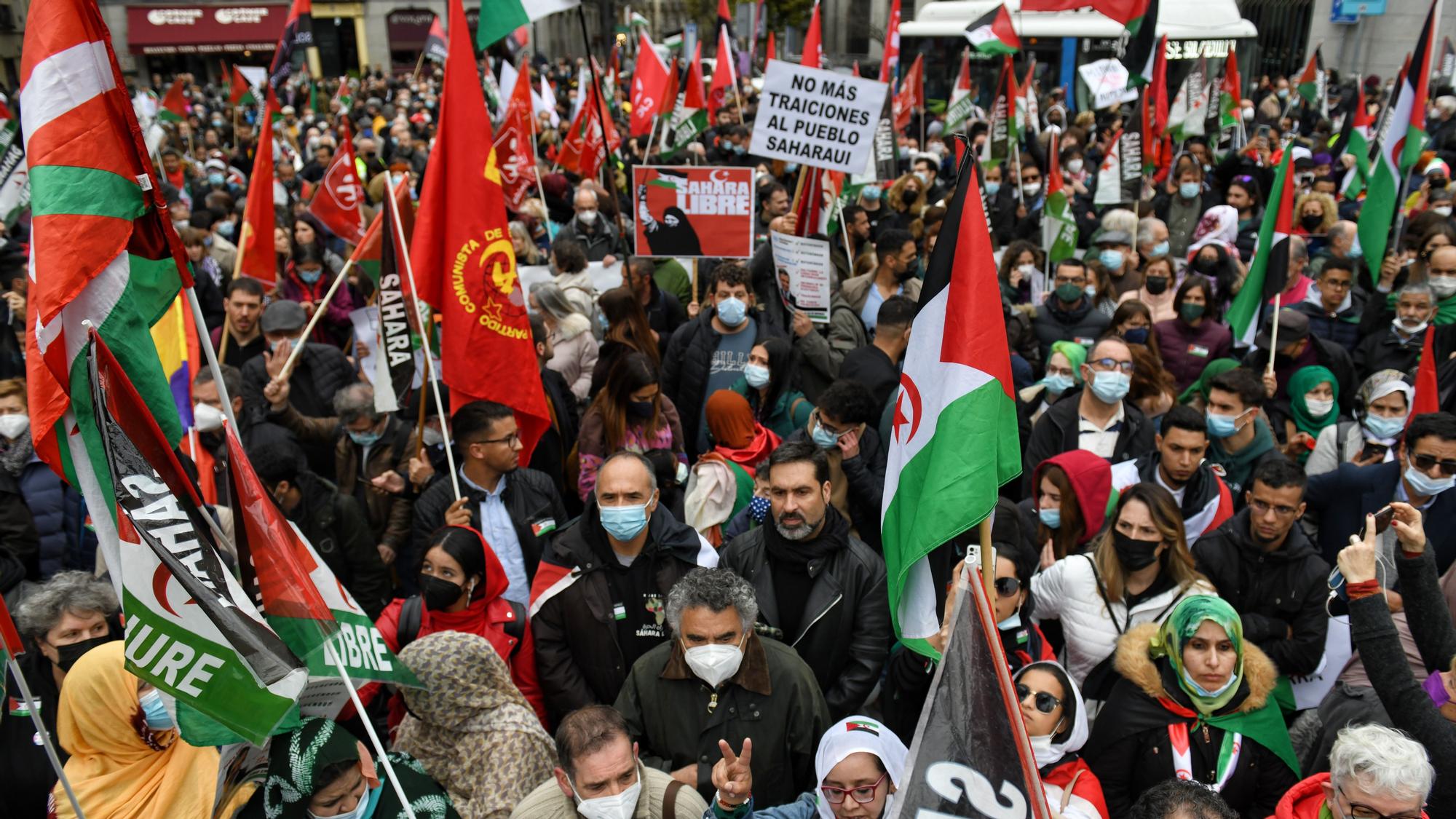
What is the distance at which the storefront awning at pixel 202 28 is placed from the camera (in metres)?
46.5

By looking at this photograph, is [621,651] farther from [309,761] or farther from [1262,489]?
[1262,489]

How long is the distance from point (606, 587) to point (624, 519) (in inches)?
9.7

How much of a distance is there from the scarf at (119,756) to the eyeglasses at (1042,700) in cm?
231

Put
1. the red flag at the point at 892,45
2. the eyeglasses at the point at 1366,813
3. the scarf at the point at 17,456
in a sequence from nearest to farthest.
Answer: the eyeglasses at the point at 1366,813
the scarf at the point at 17,456
the red flag at the point at 892,45

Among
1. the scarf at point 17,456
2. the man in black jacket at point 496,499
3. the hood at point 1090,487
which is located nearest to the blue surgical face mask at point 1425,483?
the hood at point 1090,487

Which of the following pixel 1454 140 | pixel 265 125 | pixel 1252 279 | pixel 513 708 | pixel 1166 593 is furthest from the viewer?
pixel 1454 140

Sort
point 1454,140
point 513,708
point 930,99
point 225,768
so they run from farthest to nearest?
point 930,99, point 1454,140, point 513,708, point 225,768

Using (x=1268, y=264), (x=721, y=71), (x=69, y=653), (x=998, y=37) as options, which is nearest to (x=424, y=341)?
(x=69, y=653)

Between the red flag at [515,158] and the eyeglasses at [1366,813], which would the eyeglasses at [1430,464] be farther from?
the red flag at [515,158]

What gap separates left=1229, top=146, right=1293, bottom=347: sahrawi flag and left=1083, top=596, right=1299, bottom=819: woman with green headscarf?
362 centimetres

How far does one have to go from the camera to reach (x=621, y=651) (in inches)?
153

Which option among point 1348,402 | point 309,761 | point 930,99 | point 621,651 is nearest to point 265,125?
point 621,651

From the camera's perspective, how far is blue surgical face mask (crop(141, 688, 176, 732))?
325cm

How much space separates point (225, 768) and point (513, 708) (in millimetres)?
785
